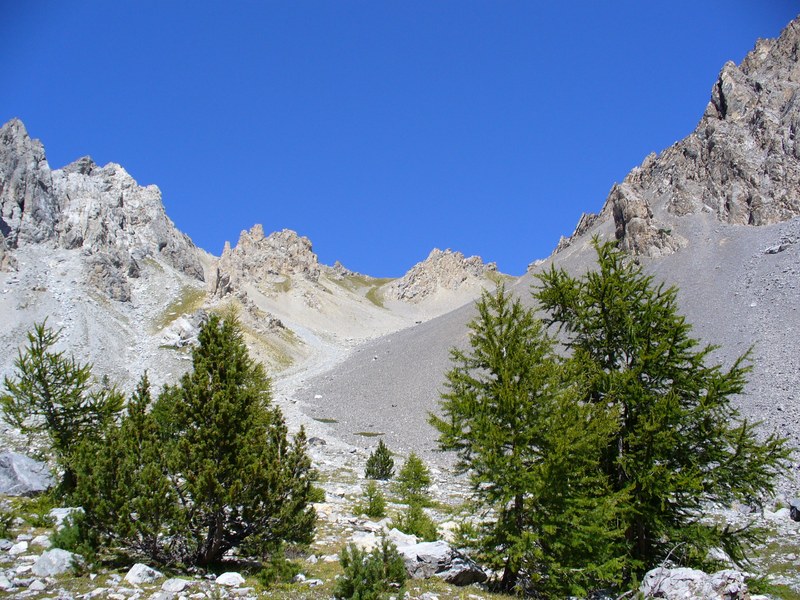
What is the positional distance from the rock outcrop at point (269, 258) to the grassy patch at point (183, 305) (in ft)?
137

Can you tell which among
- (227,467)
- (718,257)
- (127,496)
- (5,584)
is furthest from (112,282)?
(718,257)

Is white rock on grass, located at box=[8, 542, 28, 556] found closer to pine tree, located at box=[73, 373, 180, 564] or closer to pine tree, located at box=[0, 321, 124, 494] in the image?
pine tree, located at box=[73, 373, 180, 564]

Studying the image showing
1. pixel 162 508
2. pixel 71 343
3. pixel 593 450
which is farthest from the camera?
pixel 71 343

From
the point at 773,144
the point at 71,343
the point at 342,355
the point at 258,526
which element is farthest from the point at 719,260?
the point at 71,343

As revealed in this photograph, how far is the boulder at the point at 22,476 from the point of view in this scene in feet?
62.5

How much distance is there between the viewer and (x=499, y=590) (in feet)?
40.6

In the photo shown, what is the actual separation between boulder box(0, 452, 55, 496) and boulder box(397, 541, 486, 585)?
14732mm

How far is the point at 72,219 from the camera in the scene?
3957 inches

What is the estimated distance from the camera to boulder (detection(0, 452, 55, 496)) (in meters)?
19.0

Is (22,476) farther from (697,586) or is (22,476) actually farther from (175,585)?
(697,586)

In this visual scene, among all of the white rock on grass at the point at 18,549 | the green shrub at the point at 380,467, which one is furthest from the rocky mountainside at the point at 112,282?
the white rock on grass at the point at 18,549

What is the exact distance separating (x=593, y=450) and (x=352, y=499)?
15595mm

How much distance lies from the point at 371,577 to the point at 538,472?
4113mm

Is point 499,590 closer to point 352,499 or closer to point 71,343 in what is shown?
point 352,499
